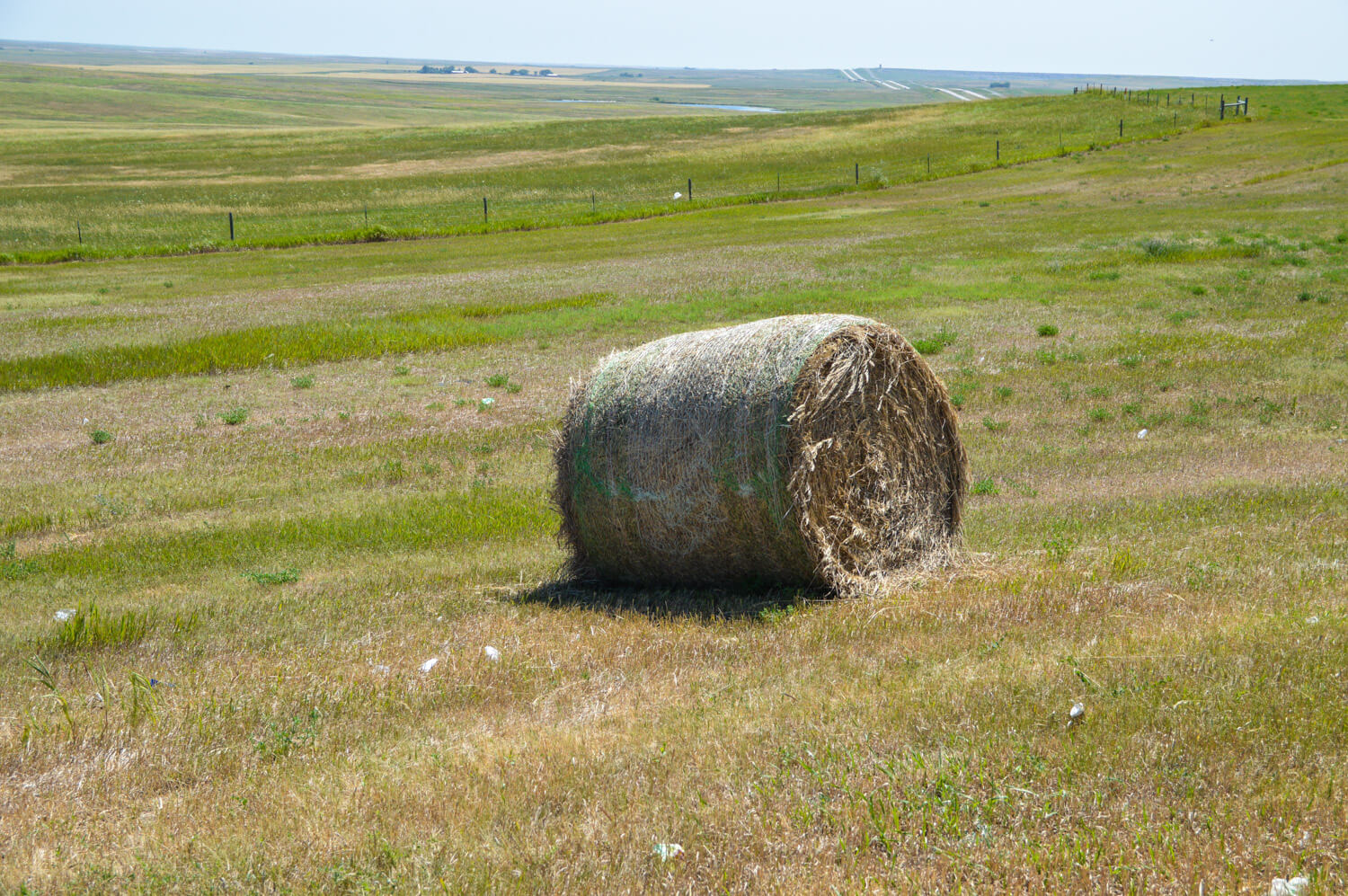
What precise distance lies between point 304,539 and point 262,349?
1205 centimetres

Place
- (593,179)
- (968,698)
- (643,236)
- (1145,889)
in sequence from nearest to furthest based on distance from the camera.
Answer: (1145,889) → (968,698) → (643,236) → (593,179)

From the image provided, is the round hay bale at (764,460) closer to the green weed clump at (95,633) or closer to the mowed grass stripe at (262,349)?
the green weed clump at (95,633)

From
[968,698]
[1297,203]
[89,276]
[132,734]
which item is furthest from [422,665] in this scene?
[1297,203]

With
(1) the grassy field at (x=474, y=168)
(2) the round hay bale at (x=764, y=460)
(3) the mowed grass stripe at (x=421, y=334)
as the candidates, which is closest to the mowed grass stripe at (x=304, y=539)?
(2) the round hay bale at (x=764, y=460)

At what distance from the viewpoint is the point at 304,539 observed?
1160 cm

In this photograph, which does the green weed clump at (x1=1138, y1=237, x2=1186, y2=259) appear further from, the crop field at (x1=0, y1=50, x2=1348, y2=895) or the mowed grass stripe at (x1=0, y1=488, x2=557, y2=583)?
the mowed grass stripe at (x1=0, y1=488, x2=557, y2=583)

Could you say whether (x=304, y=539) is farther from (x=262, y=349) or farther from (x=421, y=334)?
(x=421, y=334)

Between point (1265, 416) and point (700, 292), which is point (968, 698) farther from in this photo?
point (700, 292)

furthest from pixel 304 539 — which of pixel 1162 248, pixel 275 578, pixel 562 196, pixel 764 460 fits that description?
pixel 562 196

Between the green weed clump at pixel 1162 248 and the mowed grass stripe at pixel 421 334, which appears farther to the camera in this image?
the green weed clump at pixel 1162 248

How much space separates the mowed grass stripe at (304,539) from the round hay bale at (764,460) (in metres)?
2.34

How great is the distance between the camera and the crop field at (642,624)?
15.5ft

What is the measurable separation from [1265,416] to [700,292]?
14.7 meters

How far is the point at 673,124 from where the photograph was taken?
9475 centimetres
